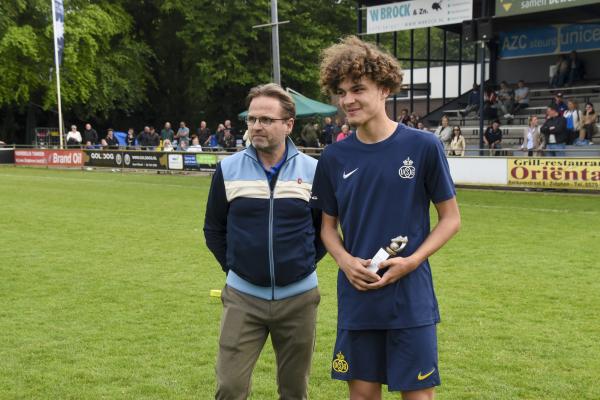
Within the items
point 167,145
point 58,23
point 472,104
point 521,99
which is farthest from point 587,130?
point 58,23

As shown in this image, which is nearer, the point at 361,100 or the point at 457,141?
the point at 361,100

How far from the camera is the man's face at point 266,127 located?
400 centimetres

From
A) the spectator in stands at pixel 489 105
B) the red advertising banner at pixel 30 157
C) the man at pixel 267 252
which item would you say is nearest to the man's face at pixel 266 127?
the man at pixel 267 252

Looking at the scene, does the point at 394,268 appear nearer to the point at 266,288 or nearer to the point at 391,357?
the point at 391,357

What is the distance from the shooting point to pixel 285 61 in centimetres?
4447

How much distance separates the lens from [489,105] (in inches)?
1142

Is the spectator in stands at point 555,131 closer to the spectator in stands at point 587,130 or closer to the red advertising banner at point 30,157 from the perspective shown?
the spectator in stands at point 587,130

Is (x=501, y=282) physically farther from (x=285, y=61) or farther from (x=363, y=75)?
(x=285, y=61)

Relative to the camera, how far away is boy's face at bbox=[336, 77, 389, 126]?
339 centimetres

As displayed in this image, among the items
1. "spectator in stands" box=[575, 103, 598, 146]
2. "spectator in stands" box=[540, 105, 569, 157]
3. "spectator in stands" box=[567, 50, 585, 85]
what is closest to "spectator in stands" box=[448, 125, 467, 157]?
"spectator in stands" box=[540, 105, 569, 157]

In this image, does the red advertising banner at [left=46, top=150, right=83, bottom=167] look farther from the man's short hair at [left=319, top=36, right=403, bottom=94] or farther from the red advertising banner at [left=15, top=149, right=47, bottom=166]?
the man's short hair at [left=319, top=36, right=403, bottom=94]

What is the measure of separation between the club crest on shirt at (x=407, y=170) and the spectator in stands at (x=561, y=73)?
27.4 meters

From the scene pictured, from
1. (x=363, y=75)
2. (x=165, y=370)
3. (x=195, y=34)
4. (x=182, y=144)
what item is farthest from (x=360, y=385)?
(x=195, y=34)

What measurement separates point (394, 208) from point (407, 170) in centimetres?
16
